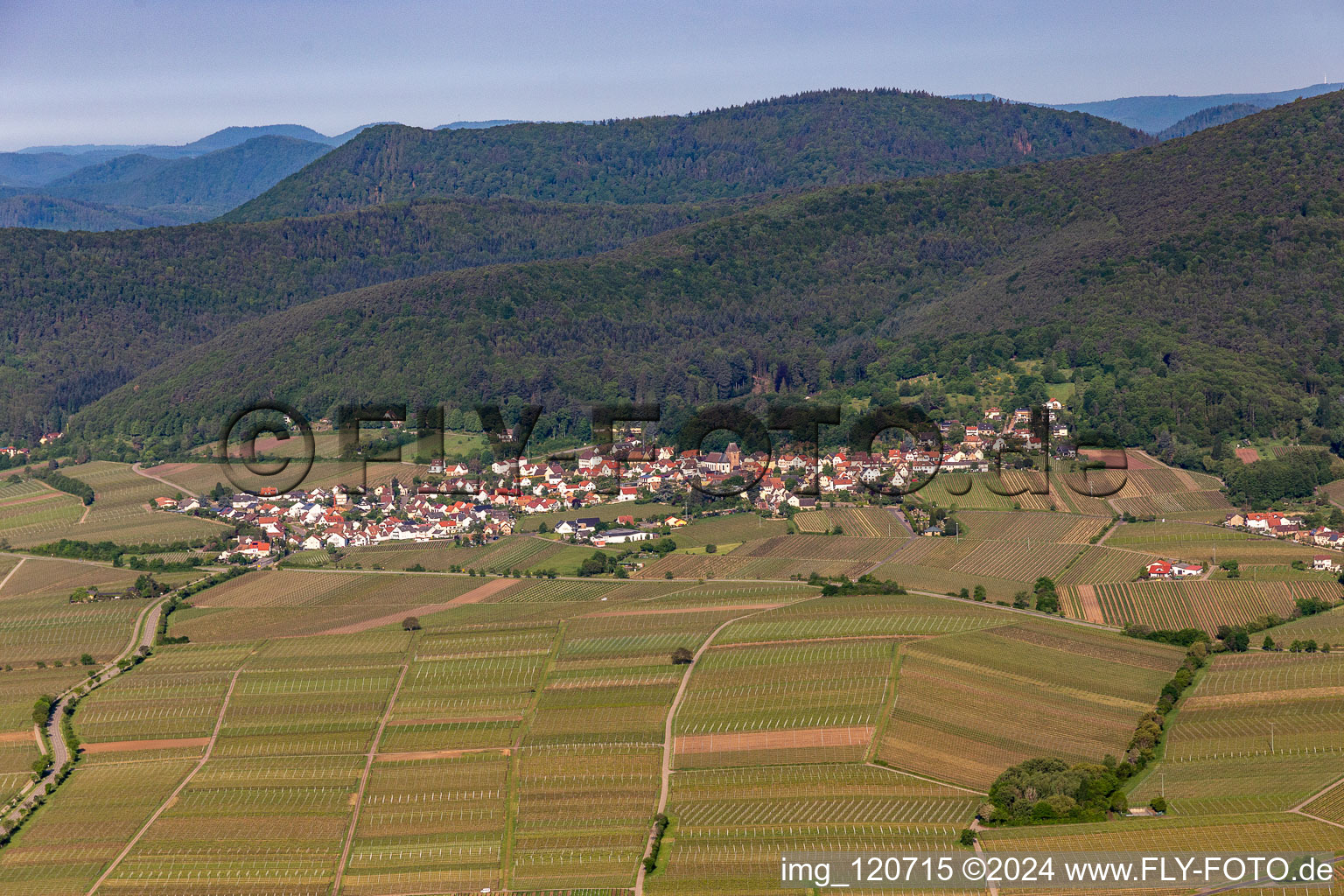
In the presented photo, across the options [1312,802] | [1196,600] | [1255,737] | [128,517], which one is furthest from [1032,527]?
[128,517]

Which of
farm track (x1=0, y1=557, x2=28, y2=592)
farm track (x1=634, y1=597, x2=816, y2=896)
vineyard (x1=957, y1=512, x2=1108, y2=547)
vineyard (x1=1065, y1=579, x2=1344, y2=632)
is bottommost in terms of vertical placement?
farm track (x1=0, y1=557, x2=28, y2=592)

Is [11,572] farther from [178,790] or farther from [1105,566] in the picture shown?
[1105,566]

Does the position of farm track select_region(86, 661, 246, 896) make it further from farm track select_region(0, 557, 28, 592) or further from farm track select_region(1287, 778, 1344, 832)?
farm track select_region(1287, 778, 1344, 832)

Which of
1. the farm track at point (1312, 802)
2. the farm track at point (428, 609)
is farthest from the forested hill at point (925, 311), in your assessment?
the farm track at point (1312, 802)

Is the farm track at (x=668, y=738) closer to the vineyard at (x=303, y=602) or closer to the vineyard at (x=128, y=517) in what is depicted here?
the vineyard at (x=303, y=602)

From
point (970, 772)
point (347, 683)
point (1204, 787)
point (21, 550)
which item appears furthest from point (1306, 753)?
point (21, 550)

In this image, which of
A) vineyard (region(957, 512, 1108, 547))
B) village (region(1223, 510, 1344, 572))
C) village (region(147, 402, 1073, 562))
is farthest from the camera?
village (region(147, 402, 1073, 562))

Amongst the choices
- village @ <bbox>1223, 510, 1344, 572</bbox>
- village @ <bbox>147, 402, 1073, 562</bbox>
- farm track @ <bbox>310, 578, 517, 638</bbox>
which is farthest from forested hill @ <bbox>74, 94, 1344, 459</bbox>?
farm track @ <bbox>310, 578, 517, 638</bbox>
